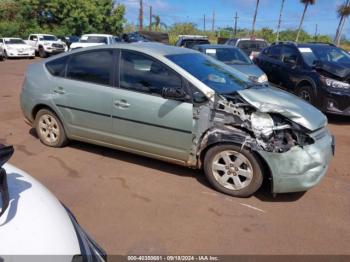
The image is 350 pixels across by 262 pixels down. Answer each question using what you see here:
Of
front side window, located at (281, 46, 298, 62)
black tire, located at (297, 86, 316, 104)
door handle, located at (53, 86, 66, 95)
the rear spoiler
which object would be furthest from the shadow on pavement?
front side window, located at (281, 46, 298, 62)

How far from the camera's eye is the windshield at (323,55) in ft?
29.3

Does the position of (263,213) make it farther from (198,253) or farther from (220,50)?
(220,50)

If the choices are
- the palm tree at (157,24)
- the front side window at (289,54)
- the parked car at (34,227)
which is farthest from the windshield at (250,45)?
the palm tree at (157,24)

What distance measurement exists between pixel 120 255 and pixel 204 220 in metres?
0.98

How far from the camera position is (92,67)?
5.18m

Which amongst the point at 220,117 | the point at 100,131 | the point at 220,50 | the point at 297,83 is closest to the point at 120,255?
the point at 220,117

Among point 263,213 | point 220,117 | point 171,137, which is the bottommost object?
point 263,213

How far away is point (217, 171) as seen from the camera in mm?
4328

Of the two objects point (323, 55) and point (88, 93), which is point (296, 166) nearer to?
point (88, 93)

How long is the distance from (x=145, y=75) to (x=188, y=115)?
0.84 meters

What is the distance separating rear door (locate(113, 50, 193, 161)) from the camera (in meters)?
4.40

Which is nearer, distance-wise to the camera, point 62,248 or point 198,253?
point 62,248

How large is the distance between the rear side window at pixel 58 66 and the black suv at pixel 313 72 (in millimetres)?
5346

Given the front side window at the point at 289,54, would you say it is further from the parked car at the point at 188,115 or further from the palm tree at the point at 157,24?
the palm tree at the point at 157,24
